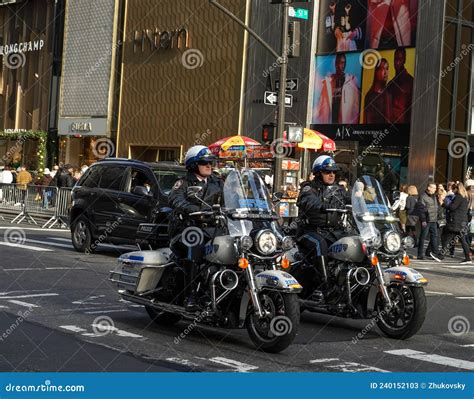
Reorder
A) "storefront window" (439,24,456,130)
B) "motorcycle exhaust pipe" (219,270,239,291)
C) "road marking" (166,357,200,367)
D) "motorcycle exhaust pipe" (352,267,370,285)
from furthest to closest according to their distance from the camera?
"storefront window" (439,24,456,130)
"motorcycle exhaust pipe" (352,267,370,285)
"motorcycle exhaust pipe" (219,270,239,291)
"road marking" (166,357,200,367)

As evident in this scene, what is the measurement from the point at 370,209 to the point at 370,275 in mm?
741

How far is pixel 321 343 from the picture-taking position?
877cm

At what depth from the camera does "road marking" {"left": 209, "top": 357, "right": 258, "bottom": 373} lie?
7.25 metres

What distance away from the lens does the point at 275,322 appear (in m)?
7.82

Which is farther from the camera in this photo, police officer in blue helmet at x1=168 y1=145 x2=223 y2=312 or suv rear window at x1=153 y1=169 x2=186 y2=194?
suv rear window at x1=153 y1=169 x2=186 y2=194

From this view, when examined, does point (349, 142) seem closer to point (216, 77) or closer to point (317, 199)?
point (216, 77)

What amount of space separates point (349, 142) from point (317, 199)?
22323mm

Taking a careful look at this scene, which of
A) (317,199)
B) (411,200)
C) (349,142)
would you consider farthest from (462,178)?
(317,199)

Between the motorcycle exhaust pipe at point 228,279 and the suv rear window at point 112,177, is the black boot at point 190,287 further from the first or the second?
the suv rear window at point 112,177

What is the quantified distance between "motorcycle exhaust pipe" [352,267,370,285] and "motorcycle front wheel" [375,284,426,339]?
20 centimetres

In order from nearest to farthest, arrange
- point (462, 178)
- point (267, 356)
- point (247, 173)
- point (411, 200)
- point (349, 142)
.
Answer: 1. point (267, 356)
2. point (247, 173)
3. point (411, 200)
4. point (462, 178)
5. point (349, 142)

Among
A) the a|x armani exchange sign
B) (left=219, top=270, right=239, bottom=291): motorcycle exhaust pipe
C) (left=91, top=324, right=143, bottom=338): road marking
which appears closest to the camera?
(left=219, top=270, right=239, bottom=291): motorcycle exhaust pipe

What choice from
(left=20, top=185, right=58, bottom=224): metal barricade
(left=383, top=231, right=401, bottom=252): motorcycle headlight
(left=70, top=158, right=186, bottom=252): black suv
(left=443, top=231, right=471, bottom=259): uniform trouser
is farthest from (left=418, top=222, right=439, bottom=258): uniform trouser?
(left=383, top=231, right=401, bottom=252): motorcycle headlight

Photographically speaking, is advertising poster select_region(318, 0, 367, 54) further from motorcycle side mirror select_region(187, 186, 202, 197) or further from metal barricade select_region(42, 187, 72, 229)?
motorcycle side mirror select_region(187, 186, 202, 197)
